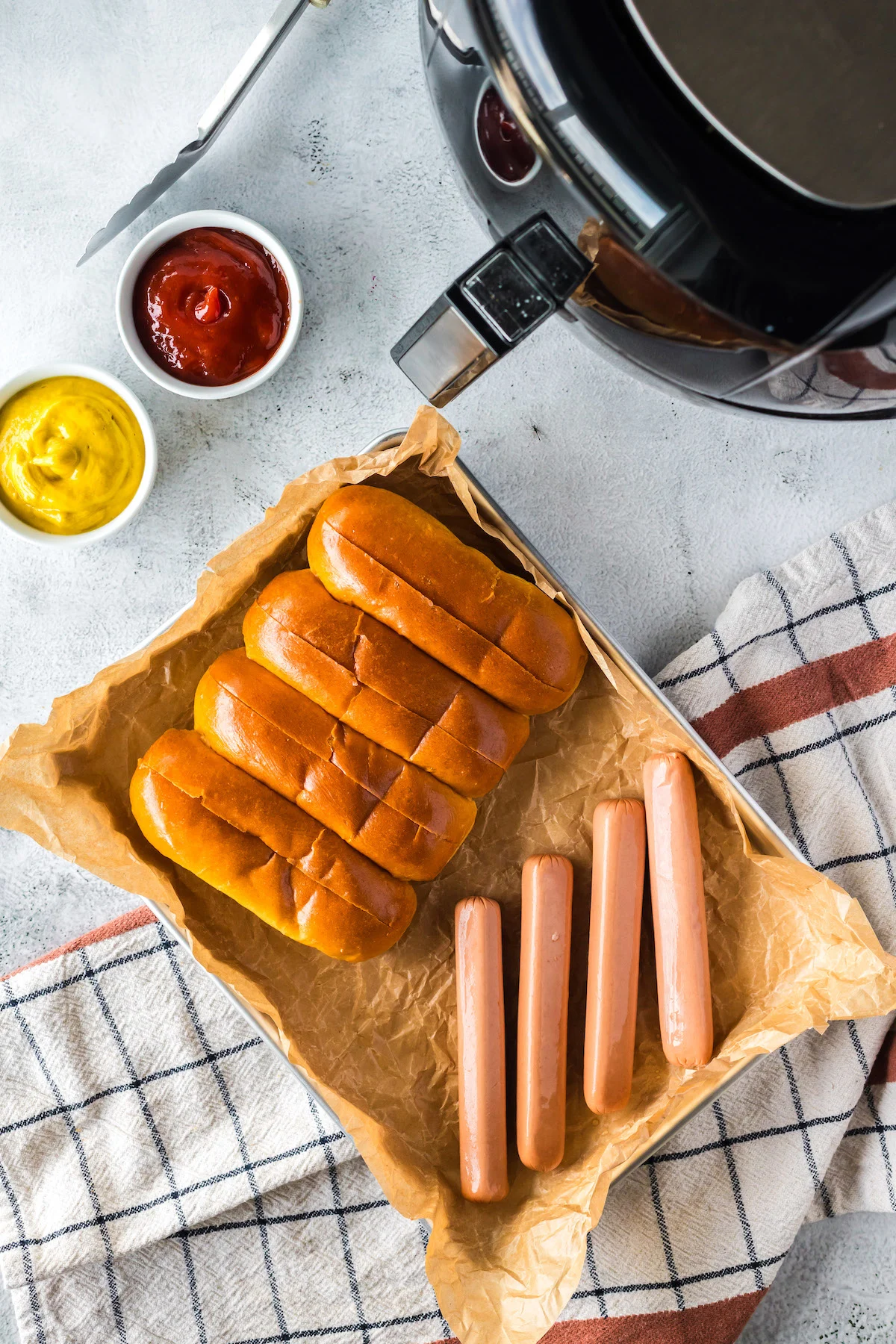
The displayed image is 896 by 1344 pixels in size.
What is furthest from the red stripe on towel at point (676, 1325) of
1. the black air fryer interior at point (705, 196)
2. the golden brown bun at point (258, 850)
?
the black air fryer interior at point (705, 196)

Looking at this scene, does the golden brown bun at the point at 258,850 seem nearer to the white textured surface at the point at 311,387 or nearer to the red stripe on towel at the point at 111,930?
the red stripe on towel at the point at 111,930

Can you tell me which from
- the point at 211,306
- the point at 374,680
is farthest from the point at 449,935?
the point at 211,306

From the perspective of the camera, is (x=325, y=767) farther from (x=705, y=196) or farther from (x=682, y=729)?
(x=705, y=196)

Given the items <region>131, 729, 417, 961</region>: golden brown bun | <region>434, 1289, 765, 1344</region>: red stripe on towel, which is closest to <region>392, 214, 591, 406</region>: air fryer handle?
<region>131, 729, 417, 961</region>: golden brown bun

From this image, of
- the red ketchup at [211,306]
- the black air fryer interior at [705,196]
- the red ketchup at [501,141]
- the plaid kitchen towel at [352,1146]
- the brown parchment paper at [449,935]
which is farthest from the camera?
the plaid kitchen towel at [352,1146]

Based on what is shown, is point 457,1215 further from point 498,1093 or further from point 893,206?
point 893,206

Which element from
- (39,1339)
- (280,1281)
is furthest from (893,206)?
(39,1339)

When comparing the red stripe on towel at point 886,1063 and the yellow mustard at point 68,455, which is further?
the red stripe on towel at point 886,1063

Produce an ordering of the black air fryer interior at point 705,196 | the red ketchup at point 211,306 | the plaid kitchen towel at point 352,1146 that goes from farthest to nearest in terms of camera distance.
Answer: the plaid kitchen towel at point 352,1146 → the red ketchup at point 211,306 → the black air fryer interior at point 705,196
